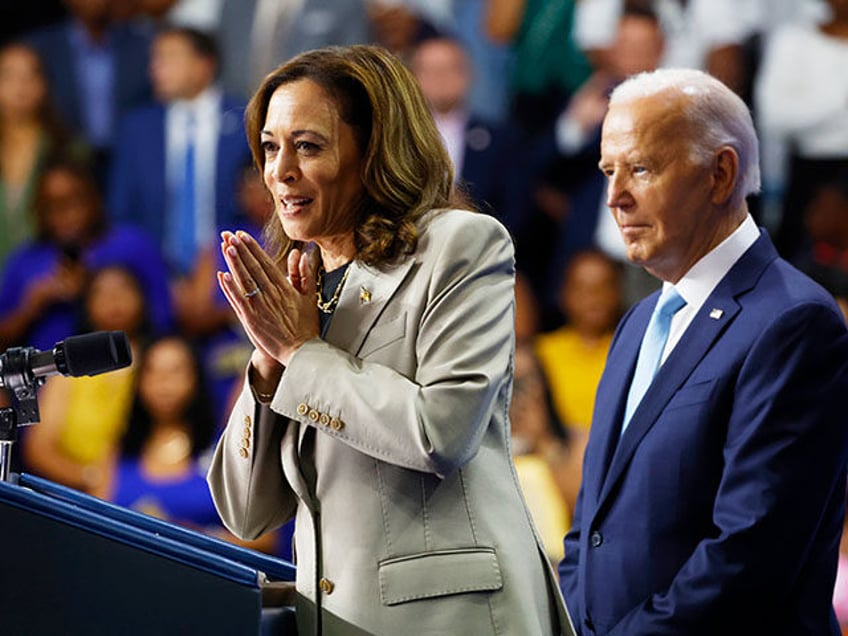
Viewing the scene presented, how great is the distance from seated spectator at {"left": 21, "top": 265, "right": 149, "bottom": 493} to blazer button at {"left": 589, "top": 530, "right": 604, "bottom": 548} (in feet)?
15.0

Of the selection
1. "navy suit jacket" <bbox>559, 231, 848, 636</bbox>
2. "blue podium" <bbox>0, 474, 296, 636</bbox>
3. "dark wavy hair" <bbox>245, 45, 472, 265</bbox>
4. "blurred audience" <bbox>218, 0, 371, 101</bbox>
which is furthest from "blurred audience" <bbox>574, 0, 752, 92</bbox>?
"blue podium" <bbox>0, 474, 296, 636</bbox>

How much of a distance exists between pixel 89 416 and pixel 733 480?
16.5 feet

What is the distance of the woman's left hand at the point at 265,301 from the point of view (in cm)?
206

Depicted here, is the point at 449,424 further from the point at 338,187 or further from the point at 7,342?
the point at 7,342

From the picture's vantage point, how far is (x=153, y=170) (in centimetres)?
723

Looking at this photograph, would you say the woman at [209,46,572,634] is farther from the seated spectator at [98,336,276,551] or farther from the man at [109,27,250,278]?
the man at [109,27,250,278]

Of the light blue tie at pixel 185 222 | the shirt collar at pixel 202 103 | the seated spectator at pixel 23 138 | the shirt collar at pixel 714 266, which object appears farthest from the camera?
the seated spectator at pixel 23 138

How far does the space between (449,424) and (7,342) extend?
5.76 m

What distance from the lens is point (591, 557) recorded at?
280cm

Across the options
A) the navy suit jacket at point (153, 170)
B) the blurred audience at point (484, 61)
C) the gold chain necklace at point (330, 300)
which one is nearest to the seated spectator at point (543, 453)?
the blurred audience at point (484, 61)

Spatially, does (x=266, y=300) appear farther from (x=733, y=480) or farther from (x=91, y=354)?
(x=733, y=480)

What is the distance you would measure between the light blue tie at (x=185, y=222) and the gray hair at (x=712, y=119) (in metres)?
4.46

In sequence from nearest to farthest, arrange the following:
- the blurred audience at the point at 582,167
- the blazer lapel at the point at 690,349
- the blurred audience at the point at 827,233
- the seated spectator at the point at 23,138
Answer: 1. the blazer lapel at the point at 690,349
2. the blurred audience at the point at 827,233
3. the blurred audience at the point at 582,167
4. the seated spectator at the point at 23,138

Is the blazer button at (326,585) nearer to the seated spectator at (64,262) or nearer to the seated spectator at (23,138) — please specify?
the seated spectator at (64,262)
